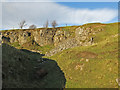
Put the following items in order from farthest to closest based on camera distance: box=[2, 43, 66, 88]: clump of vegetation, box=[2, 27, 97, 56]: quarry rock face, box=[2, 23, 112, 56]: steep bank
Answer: box=[2, 27, 97, 56]: quarry rock face, box=[2, 23, 112, 56]: steep bank, box=[2, 43, 66, 88]: clump of vegetation

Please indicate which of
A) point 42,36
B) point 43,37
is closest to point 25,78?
point 43,37

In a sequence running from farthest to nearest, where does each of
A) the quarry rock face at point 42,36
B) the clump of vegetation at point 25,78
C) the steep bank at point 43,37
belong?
the quarry rock face at point 42,36
the steep bank at point 43,37
the clump of vegetation at point 25,78

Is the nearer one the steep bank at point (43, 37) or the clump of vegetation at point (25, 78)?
the clump of vegetation at point (25, 78)

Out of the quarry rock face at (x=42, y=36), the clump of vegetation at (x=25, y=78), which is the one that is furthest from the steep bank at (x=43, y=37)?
the clump of vegetation at (x=25, y=78)

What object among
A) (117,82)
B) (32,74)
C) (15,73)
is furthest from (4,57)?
(117,82)

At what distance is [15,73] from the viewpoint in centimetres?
2170

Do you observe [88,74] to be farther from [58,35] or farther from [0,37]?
[0,37]

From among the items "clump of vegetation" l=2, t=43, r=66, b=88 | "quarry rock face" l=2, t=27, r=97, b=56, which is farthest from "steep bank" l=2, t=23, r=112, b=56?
"clump of vegetation" l=2, t=43, r=66, b=88

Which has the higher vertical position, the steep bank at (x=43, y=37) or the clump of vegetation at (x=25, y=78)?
the steep bank at (x=43, y=37)

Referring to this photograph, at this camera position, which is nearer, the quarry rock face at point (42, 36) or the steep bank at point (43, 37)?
the steep bank at point (43, 37)

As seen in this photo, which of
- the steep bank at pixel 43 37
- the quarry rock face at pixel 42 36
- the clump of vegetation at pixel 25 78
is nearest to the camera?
the clump of vegetation at pixel 25 78

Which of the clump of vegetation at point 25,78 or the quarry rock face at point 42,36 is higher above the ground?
the quarry rock face at point 42,36

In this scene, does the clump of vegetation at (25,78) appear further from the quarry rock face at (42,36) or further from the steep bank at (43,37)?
the quarry rock face at (42,36)

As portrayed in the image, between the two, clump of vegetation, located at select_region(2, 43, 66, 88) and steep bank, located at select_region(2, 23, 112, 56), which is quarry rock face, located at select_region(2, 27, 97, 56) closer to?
steep bank, located at select_region(2, 23, 112, 56)
